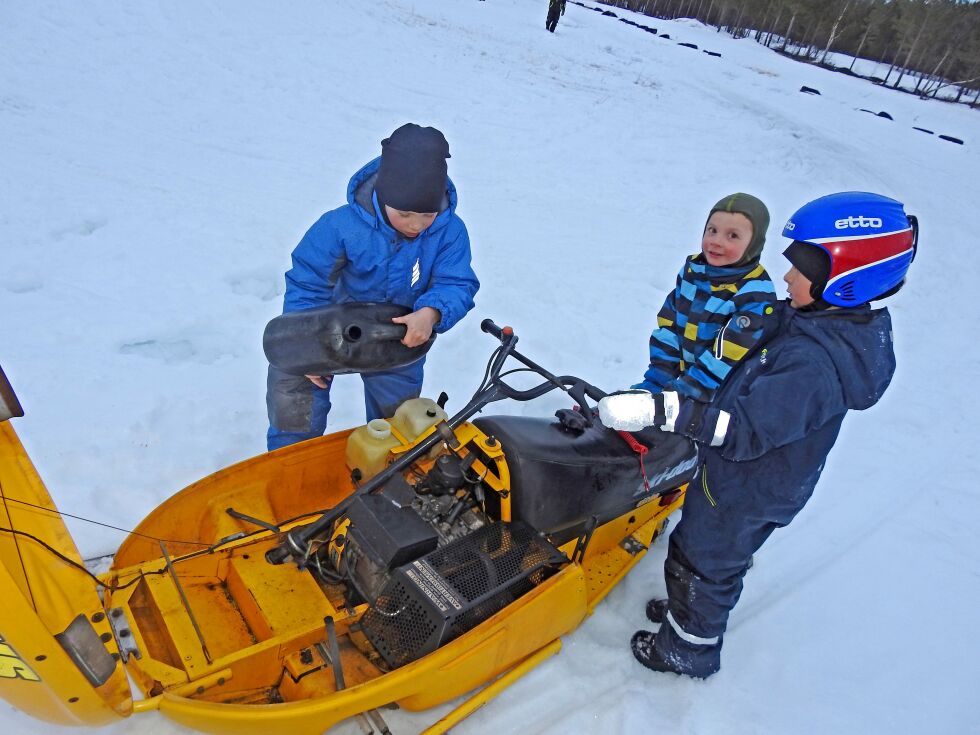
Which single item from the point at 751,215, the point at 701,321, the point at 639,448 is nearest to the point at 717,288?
the point at 701,321

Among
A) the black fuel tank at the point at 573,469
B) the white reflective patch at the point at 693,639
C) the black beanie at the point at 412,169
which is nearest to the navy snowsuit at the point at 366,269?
the black beanie at the point at 412,169

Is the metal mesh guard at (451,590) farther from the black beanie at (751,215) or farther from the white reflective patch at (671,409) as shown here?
the black beanie at (751,215)

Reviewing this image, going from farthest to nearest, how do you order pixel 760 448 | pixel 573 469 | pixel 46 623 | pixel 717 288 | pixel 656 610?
pixel 656 610 → pixel 717 288 → pixel 573 469 → pixel 760 448 → pixel 46 623

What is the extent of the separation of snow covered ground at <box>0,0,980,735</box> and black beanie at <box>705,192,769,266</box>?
166 cm

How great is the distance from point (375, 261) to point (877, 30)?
55458mm

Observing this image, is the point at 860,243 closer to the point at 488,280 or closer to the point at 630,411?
Result: the point at 630,411

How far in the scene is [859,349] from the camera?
2.29m

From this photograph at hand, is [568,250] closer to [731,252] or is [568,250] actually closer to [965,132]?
[731,252]

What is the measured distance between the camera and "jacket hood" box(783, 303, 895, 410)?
2.29m

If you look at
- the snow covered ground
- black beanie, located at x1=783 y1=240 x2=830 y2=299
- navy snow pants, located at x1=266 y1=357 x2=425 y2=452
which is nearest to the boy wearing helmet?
black beanie, located at x1=783 y1=240 x2=830 y2=299

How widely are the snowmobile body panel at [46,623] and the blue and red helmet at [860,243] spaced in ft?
8.14

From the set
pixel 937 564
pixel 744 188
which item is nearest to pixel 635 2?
pixel 744 188

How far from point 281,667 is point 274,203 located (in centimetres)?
547

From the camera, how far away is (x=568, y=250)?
716 cm
